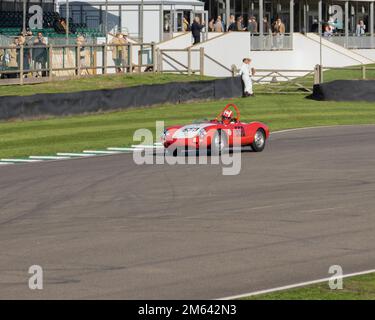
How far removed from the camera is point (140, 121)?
31484 millimetres

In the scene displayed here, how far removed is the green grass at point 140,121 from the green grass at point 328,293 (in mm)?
13999

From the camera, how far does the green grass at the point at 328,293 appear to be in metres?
10.4

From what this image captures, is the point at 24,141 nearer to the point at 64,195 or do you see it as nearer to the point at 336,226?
the point at 64,195

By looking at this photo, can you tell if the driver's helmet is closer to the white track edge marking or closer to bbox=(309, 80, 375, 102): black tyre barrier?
the white track edge marking

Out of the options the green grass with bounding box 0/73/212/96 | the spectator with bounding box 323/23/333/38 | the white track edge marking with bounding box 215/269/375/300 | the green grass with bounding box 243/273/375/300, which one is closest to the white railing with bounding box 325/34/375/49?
the spectator with bounding box 323/23/333/38

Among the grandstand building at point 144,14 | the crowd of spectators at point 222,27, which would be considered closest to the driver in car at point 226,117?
the grandstand building at point 144,14

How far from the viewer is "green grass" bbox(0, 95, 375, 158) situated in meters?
26.1

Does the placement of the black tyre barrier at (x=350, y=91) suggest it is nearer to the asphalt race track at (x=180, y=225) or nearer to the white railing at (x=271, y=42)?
the asphalt race track at (x=180, y=225)

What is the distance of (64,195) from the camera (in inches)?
696

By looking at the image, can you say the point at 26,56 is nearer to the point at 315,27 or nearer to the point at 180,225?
the point at 180,225

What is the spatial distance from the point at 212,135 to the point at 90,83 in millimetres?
14650

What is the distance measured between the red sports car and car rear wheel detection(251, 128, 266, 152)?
154 mm

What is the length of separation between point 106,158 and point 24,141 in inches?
146
